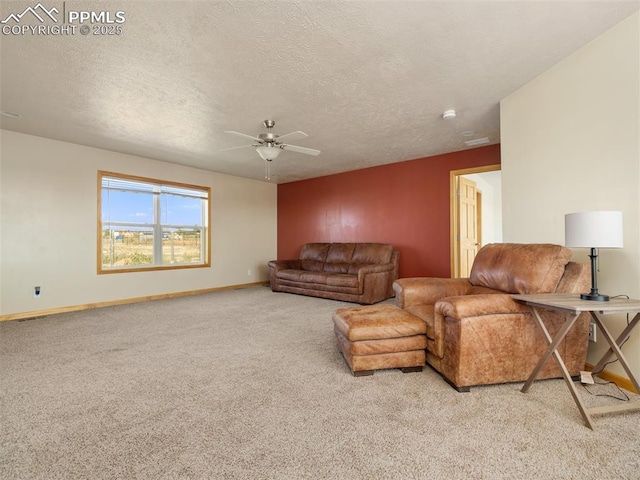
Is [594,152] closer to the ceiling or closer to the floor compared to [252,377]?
closer to the ceiling

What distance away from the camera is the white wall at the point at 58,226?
158 inches

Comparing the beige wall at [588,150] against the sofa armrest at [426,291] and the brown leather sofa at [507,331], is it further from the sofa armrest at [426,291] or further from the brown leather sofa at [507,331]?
the sofa armrest at [426,291]

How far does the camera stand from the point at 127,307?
4727 mm

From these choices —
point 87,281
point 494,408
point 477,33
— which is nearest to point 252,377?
point 494,408

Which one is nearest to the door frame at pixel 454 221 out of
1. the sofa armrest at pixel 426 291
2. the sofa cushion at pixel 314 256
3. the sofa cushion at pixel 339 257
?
the sofa cushion at pixel 339 257

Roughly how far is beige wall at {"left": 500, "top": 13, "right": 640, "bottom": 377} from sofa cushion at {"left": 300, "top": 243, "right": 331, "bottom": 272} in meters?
3.86

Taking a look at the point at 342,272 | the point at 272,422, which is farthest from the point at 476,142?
the point at 272,422

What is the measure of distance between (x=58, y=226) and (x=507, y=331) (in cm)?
553

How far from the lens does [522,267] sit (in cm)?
233

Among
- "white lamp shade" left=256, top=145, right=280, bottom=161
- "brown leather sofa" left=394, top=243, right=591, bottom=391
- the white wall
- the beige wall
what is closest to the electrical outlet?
the beige wall

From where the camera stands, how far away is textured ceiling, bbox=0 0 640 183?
1.95 m

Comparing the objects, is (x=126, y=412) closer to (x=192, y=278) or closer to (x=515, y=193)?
(x=515, y=193)

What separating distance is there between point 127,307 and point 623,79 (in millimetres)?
5998

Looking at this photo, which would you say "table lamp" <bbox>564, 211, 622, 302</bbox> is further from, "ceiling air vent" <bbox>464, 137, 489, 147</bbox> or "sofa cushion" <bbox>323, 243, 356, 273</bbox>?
"sofa cushion" <bbox>323, 243, 356, 273</bbox>
